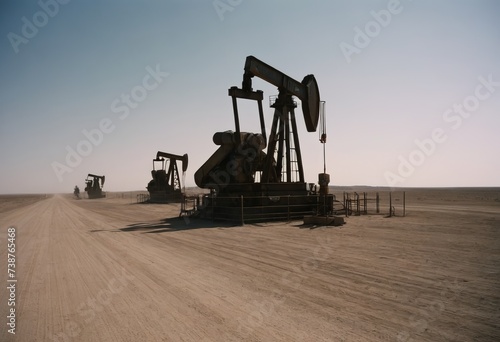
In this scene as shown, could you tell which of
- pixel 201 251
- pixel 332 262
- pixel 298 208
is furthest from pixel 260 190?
pixel 332 262

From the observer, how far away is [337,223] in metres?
15.1

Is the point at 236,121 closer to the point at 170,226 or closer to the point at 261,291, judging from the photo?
the point at 170,226

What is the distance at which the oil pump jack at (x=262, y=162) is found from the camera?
58.2 feet

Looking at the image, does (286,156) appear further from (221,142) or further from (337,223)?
(337,223)

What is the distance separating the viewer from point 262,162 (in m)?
20.7

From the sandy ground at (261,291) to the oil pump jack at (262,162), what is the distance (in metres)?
7.06

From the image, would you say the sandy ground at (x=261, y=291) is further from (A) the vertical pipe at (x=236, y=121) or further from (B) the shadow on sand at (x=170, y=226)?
(A) the vertical pipe at (x=236, y=121)

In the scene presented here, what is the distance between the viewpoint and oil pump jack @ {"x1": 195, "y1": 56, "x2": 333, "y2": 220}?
1775 centimetres

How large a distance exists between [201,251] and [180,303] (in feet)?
14.8

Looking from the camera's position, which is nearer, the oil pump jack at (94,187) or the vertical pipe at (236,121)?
the vertical pipe at (236,121)

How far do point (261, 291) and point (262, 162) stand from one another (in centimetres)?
1515

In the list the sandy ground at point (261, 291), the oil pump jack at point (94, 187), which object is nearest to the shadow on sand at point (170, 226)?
the sandy ground at point (261, 291)

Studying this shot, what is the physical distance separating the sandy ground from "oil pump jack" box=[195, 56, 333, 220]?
7.06m

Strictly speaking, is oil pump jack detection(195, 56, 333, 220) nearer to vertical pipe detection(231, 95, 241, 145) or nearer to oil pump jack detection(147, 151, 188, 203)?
vertical pipe detection(231, 95, 241, 145)
